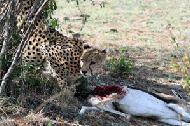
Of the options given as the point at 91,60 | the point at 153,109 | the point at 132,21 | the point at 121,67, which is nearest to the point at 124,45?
the point at 132,21

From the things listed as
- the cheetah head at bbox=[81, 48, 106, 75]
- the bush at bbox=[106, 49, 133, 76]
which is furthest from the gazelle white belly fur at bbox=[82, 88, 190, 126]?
the bush at bbox=[106, 49, 133, 76]

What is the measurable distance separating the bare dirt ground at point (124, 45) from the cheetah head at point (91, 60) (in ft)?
1.16

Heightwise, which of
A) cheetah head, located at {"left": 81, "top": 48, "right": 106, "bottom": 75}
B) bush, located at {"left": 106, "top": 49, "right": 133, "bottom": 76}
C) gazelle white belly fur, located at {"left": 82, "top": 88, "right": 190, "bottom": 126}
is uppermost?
cheetah head, located at {"left": 81, "top": 48, "right": 106, "bottom": 75}

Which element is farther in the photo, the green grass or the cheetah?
the green grass

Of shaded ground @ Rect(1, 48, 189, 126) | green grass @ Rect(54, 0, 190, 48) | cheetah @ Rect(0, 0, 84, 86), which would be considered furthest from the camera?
green grass @ Rect(54, 0, 190, 48)

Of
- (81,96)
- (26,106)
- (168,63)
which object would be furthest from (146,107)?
(168,63)

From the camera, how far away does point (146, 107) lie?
573 cm

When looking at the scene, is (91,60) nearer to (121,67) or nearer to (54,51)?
(54,51)

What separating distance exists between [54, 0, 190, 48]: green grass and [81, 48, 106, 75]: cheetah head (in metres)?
3.34

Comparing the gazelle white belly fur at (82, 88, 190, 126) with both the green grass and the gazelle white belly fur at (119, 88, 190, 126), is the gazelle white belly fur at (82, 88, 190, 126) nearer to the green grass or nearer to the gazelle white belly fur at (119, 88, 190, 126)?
the gazelle white belly fur at (119, 88, 190, 126)

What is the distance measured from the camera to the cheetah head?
6227mm

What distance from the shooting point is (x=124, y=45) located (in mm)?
9766

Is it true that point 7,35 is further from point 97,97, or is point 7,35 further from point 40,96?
point 97,97

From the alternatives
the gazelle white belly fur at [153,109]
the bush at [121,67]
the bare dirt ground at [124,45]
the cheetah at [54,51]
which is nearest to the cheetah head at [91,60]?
the cheetah at [54,51]
